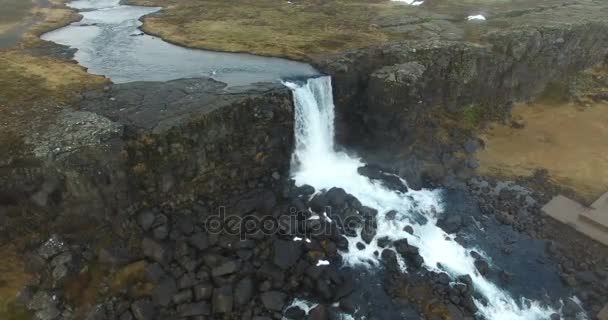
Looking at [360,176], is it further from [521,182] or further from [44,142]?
[44,142]

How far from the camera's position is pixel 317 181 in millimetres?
33281

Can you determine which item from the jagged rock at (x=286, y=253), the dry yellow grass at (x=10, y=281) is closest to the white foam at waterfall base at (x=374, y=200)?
the jagged rock at (x=286, y=253)

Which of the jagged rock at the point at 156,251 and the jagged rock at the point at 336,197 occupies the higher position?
the jagged rock at the point at 336,197

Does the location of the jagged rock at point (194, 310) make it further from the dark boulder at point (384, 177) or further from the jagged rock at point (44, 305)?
the dark boulder at point (384, 177)

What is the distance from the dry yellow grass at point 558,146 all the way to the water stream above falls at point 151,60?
19.7m

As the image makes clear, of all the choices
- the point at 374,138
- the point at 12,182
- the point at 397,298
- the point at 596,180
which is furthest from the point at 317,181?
the point at 596,180

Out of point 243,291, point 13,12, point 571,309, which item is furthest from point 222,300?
point 13,12

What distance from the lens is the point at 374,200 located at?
3203 centimetres

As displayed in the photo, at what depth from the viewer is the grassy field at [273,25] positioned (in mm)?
46156

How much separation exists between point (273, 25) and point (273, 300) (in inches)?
1593

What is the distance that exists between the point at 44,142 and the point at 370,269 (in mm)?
22258

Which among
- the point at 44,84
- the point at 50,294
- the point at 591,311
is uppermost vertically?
the point at 44,84

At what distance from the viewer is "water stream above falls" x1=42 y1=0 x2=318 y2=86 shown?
37188 mm

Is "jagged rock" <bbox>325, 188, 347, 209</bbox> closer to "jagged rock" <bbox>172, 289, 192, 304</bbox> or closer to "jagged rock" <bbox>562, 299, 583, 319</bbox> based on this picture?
"jagged rock" <bbox>172, 289, 192, 304</bbox>
